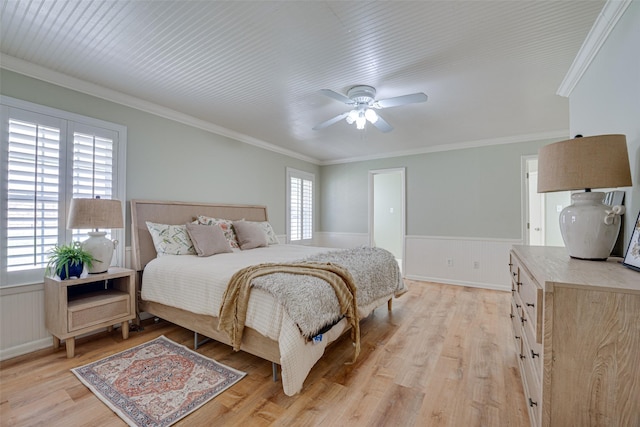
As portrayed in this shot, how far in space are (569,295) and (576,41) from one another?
1.98m

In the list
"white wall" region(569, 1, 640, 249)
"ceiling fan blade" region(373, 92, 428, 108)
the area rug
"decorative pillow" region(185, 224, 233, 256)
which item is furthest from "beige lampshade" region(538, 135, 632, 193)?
"decorative pillow" region(185, 224, 233, 256)

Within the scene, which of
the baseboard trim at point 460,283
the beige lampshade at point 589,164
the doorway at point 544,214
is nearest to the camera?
the beige lampshade at point 589,164

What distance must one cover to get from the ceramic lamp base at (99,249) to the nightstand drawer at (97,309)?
25 centimetres

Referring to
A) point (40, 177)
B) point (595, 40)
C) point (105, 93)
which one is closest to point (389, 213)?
point (595, 40)

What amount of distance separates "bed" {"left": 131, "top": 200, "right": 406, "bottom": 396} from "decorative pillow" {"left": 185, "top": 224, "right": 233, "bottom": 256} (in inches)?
4.4

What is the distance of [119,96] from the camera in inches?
113

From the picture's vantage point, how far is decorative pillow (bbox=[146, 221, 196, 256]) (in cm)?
296

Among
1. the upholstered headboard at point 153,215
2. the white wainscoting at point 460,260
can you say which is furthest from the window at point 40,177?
the white wainscoting at point 460,260

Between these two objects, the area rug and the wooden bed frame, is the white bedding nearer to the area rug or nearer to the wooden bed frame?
the wooden bed frame

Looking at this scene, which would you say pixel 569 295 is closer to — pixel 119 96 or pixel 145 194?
pixel 145 194

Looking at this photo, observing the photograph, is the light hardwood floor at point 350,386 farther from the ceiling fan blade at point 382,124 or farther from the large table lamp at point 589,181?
the ceiling fan blade at point 382,124

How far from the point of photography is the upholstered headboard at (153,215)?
2939 mm

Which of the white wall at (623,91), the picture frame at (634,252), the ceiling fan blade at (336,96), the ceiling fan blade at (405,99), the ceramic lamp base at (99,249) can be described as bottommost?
the ceramic lamp base at (99,249)

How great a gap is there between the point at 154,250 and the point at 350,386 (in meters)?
2.53
